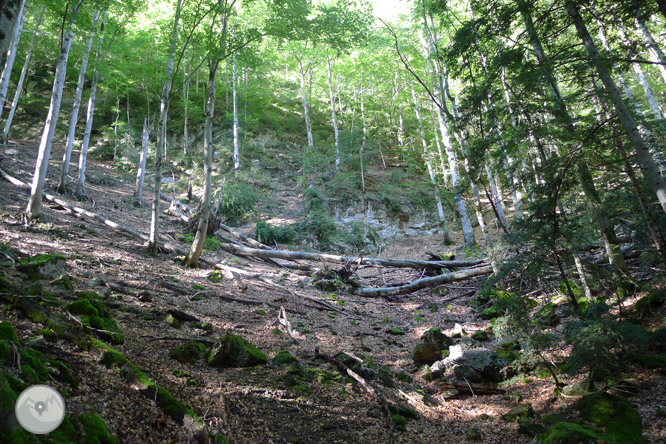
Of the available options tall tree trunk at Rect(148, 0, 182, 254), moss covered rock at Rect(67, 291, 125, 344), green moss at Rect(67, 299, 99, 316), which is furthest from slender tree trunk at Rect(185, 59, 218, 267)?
green moss at Rect(67, 299, 99, 316)

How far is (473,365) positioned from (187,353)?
426cm

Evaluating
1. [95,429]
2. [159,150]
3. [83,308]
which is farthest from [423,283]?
[95,429]

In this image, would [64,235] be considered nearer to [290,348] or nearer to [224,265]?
[224,265]

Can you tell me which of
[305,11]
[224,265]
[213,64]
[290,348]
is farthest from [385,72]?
[290,348]

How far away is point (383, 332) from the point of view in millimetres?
7672

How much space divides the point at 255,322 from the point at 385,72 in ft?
84.0

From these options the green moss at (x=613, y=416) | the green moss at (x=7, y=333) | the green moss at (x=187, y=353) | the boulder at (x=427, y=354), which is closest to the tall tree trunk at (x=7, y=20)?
the green moss at (x=7, y=333)

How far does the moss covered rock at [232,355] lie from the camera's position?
4371 mm

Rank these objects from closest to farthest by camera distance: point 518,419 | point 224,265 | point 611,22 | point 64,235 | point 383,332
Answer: point 518,419, point 611,22, point 383,332, point 64,235, point 224,265

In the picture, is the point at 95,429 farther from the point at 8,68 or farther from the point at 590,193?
the point at 8,68

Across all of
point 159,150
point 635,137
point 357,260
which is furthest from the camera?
point 357,260

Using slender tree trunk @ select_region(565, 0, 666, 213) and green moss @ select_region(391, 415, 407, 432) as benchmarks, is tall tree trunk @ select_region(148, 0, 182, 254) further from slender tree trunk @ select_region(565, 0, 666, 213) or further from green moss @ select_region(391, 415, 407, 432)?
slender tree trunk @ select_region(565, 0, 666, 213)

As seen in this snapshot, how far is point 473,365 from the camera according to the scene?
17.3 ft

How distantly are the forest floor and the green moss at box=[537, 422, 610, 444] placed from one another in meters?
0.59
